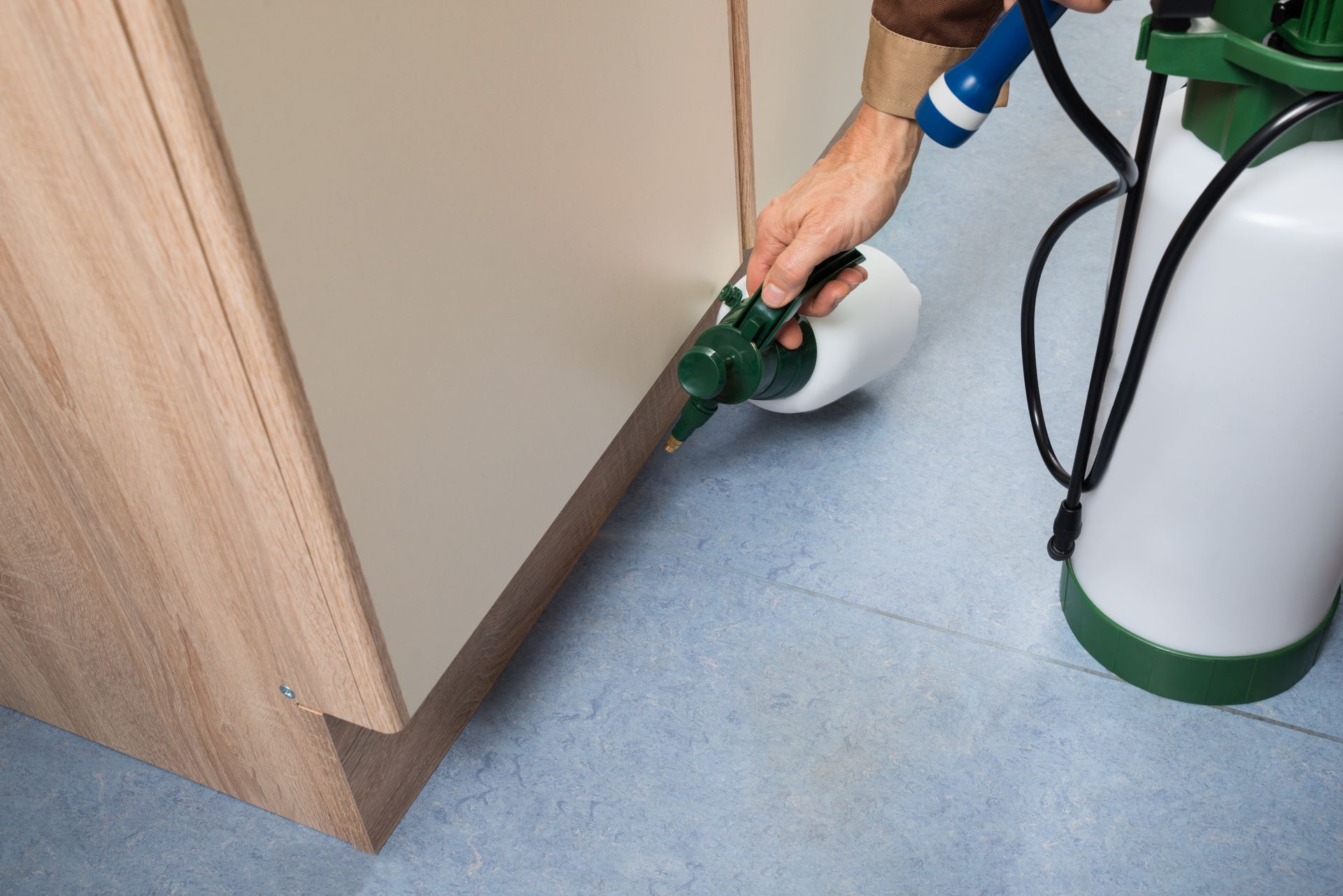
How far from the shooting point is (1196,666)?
904mm

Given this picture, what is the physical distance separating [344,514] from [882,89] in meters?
0.63

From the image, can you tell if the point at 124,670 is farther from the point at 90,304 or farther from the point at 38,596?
the point at 90,304

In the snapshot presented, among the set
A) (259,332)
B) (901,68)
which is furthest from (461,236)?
(901,68)

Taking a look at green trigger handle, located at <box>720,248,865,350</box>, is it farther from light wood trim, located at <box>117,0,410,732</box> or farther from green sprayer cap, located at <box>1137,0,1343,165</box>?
light wood trim, located at <box>117,0,410,732</box>

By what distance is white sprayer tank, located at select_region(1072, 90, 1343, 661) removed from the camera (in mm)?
687

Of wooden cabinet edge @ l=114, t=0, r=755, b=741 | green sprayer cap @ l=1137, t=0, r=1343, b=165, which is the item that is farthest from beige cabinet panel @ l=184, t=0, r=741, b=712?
green sprayer cap @ l=1137, t=0, r=1343, b=165

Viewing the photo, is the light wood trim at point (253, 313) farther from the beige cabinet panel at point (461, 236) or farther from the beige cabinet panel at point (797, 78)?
the beige cabinet panel at point (797, 78)

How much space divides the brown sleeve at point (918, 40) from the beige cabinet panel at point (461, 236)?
164 millimetres

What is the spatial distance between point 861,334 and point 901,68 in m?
0.27

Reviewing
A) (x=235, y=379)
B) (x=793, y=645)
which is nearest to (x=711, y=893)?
(x=793, y=645)

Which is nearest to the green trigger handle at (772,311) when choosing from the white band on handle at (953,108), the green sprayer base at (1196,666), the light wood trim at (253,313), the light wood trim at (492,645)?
the light wood trim at (492,645)

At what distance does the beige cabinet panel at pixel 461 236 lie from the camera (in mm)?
545

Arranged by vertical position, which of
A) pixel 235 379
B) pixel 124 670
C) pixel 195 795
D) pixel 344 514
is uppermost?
pixel 235 379

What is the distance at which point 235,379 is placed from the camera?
1.82 ft
